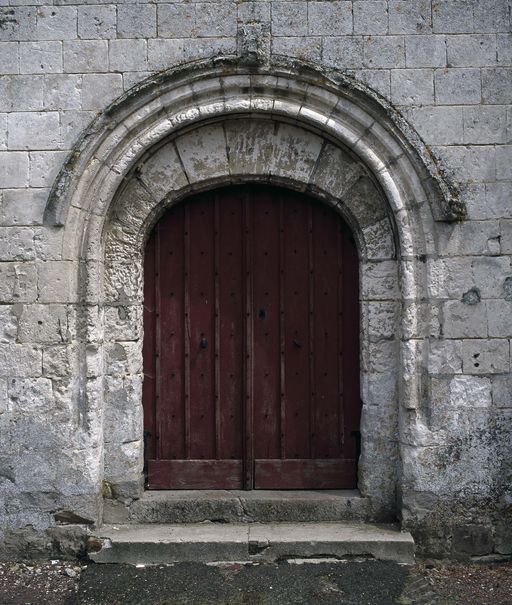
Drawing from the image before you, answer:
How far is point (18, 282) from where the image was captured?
424 centimetres

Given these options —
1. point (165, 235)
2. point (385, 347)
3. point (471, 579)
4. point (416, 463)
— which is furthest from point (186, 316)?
point (471, 579)

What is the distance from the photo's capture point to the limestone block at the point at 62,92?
14.0ft

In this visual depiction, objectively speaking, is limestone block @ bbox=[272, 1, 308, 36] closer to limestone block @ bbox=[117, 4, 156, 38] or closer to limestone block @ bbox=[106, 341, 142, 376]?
limestone block @ bbox=[117, 4, 156, 38]

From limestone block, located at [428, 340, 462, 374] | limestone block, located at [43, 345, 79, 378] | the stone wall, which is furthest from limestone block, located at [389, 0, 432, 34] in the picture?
limestone block, located at [43, 345, 79, 378]

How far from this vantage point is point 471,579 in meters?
4.05

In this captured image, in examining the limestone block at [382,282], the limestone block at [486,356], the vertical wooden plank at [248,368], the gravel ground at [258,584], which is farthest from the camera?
the vertical wooden plank at [248,368]

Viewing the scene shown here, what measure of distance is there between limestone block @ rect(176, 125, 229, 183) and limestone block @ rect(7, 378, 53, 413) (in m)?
1.57

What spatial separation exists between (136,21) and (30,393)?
2.36 m

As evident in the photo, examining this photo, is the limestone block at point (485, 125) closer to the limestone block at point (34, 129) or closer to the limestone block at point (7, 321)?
the limestone block at point (34, 129)

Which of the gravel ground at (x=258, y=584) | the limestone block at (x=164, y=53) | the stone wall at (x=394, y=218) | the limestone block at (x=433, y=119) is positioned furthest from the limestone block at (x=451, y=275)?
→ the limestone block at (x=164, y=53)

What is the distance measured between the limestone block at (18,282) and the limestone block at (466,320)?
8.25 feet

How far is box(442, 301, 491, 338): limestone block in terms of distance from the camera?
422cm

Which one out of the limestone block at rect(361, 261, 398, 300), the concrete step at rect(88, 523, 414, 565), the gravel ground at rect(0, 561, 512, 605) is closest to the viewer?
the gravel ground at rect(0, 561, 512, 605)

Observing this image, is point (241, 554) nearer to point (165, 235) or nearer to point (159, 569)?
point (159, 569)
